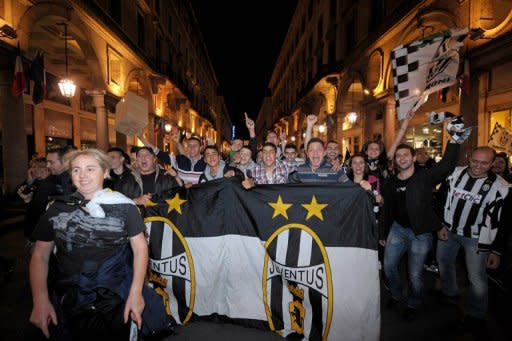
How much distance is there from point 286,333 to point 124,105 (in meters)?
4.88

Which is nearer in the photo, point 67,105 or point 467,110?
point 467,110

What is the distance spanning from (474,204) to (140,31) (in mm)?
20819

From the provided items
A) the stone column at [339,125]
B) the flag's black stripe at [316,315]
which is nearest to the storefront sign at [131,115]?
the flag's black stripe at [316,315]

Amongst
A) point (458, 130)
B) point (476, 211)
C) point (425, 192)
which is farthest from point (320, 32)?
point (476, 211)

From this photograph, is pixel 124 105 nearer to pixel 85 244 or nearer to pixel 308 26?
pixel 85 244

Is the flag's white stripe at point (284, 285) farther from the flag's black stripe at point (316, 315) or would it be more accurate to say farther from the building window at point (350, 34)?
the building window at point (350, 34)

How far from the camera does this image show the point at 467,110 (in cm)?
890

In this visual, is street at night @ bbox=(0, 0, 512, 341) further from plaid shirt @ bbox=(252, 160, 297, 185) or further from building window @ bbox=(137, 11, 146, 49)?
building window @ bbox=(137, 11, 146, 49)

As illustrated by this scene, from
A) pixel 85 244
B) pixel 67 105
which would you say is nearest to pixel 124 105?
pixel 85 244

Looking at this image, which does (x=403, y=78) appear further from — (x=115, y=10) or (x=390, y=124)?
(x=115, y=10)

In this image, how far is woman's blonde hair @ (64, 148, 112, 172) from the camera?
2.02 meters

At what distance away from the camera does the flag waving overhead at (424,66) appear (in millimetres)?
4648

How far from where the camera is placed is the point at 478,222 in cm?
327

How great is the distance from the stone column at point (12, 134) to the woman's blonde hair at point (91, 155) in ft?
28.8
